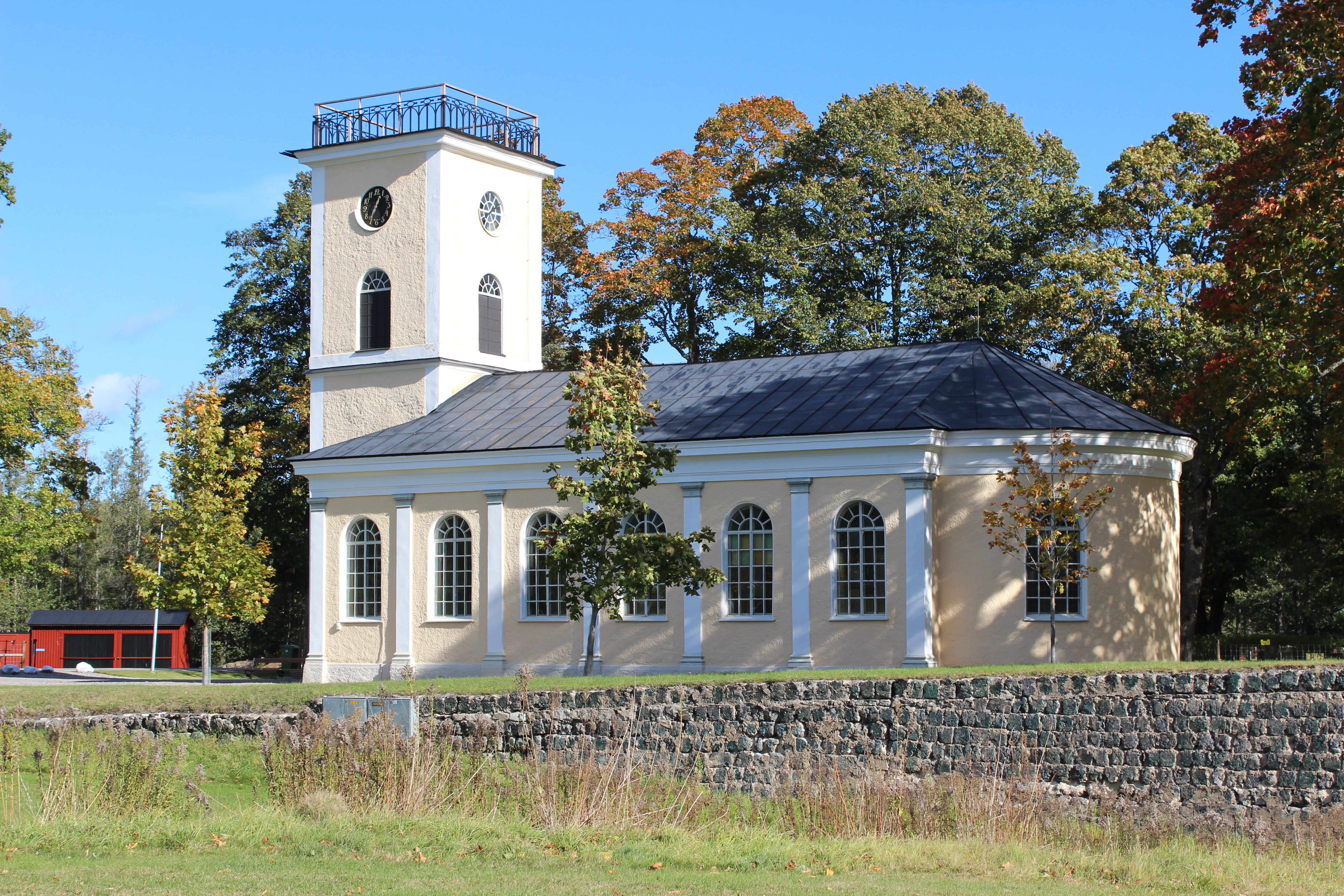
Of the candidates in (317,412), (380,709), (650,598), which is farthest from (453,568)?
(380,709)

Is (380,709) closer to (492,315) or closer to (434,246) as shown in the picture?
(434,246)

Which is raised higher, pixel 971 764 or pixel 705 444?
pixel 705 444

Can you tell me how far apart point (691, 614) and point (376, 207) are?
45.4 feet

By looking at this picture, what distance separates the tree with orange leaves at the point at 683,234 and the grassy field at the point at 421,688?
24077 mm

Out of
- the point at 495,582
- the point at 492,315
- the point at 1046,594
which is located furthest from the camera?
the point at 492,315

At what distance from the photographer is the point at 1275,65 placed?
1989cm

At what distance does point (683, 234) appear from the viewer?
43.2 meters

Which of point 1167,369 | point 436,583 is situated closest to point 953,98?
point 1167,369

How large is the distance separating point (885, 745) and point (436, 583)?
14.5 metres

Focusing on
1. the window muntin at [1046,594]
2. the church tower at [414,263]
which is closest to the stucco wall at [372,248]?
the church tower at [414,263]

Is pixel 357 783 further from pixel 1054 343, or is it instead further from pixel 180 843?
pixel 1054 343

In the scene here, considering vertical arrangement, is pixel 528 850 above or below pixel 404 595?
below

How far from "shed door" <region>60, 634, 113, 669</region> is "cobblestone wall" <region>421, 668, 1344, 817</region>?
3184 cm

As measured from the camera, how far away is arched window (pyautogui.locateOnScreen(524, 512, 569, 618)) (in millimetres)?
28797
